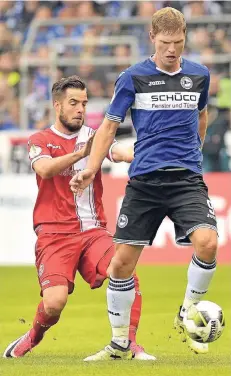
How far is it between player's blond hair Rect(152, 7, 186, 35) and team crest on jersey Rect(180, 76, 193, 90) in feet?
1.20

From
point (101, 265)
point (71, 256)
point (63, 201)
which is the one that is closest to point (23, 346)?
point (71, 256)

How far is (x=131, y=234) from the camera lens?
762cm

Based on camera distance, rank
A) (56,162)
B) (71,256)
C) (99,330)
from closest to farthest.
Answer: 1. (56,162)
2. (71,256)
3. (99,330)

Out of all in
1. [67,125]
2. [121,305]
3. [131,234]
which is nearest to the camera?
[131,234]

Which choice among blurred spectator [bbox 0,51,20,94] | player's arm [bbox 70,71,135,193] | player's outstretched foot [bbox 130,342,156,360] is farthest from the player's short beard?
blurred spectator [bbox 0,51,20,94]

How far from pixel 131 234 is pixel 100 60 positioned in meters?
13.3

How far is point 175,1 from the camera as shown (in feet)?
70.2

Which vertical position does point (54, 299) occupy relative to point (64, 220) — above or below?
below

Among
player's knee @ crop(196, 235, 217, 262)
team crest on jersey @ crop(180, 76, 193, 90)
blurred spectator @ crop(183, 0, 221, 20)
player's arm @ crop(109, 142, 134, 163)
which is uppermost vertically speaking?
team crest on jersey @ crop(180, 76, 193, 90)

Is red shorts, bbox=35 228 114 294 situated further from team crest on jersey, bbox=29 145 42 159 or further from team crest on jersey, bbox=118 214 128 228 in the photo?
team crest on jersey, bbox=118 214 128 228

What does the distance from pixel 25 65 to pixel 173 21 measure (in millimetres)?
13553

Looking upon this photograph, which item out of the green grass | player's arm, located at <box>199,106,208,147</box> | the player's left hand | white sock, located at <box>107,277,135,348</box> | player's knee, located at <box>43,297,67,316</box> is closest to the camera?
the green grass

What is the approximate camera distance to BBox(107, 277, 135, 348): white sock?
7824 millimetres

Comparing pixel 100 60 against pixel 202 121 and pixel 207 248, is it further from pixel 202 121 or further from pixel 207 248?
pixel 207 248
